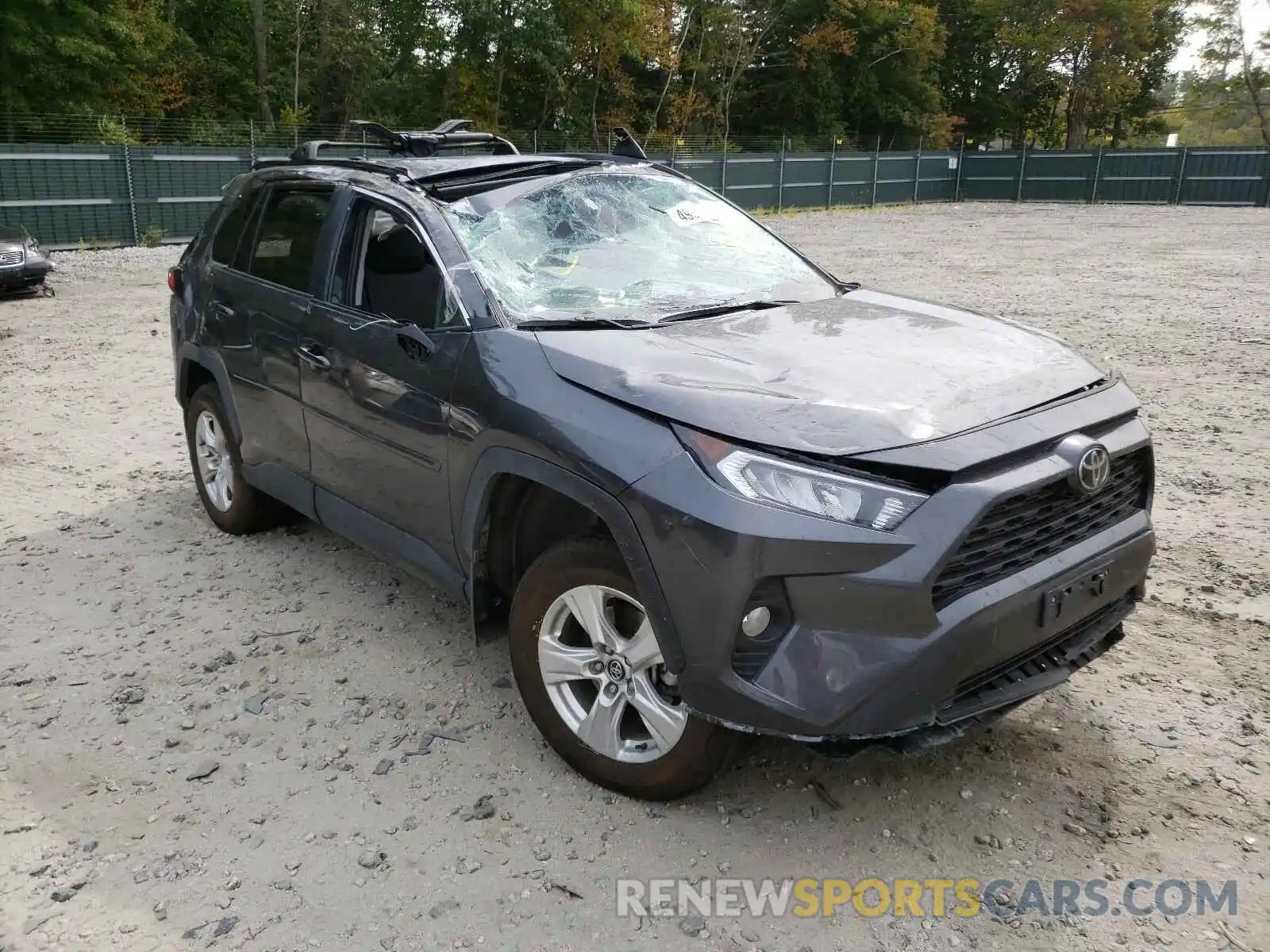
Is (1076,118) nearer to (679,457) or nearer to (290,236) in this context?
(290,236)

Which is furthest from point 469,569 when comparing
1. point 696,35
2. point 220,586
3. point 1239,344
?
point 696,35

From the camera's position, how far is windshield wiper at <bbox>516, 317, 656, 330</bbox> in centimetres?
337

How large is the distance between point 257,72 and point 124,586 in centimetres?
3740

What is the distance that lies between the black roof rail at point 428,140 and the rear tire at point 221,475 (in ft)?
4.84

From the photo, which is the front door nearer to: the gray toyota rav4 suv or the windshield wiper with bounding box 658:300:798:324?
the gray toyota rav4 suv

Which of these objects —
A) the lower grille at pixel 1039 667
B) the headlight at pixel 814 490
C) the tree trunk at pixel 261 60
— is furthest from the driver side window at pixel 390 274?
the tree trunk at pixel 261 60

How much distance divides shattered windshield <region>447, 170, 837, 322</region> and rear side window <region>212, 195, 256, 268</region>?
1714mm

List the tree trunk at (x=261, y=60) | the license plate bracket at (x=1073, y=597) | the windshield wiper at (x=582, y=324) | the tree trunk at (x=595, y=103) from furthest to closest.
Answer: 1. the tree trunk at (x=595, y=103)
2. the tree trunk at (x=261, y=60)
3. the windshield wiper at (x=582, y=324)
4. the license plate bracket at (x=1073, y=597)

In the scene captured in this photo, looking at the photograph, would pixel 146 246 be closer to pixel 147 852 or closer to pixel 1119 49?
pixel 147 852

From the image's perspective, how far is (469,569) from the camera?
3.44m

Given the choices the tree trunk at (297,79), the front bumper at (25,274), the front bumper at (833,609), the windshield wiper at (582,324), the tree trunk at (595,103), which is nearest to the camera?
the front bumper at (833,609)

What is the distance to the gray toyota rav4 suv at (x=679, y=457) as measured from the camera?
2.60 meters

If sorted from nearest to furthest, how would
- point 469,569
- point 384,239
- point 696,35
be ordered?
point 469,569, point 384,239, point 696,35

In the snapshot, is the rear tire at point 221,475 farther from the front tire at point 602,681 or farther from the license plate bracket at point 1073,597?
the license plate bracket at point 1073,597
